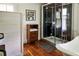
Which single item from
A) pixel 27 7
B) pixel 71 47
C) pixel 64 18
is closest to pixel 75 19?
pixel 64 18

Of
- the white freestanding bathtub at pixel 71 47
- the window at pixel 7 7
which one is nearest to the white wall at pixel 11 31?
the window at pixel 7 7

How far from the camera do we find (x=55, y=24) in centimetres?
97

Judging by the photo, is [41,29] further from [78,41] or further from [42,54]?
[78,41]

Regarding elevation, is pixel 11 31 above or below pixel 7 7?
below

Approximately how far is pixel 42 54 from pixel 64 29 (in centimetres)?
29

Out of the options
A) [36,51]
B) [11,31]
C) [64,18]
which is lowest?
[36,51]

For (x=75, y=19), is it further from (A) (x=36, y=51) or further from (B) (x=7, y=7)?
(B) (x=7, y=7)

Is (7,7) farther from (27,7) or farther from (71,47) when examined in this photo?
(71,47)

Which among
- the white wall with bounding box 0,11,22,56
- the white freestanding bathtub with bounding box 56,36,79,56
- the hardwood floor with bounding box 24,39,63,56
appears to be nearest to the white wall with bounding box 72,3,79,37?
the white freestanding bathtub with bounding box 56,36,79,56

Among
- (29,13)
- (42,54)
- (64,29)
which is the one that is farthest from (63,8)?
(42,54)

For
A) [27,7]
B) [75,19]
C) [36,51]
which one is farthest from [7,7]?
[75,19]

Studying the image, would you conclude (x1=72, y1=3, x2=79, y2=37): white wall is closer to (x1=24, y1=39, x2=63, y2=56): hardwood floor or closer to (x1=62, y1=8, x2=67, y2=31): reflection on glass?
(x1=62, y1=8, x2=67, y2=31): reflection on glass

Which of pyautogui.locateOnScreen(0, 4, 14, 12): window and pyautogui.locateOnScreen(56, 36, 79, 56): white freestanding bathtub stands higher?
pyautogui.locateOnScreen(0, 4, 14, 12): window

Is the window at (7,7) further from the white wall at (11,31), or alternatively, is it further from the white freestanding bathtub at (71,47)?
the white freestanding bathtub at (71,47)
